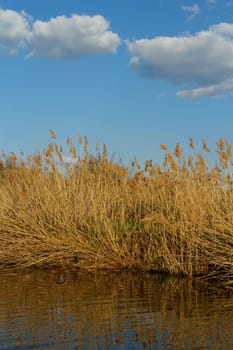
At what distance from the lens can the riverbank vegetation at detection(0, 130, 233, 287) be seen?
7.08 meters

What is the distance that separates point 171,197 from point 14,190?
3513 millimetres

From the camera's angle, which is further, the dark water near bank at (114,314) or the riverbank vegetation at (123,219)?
the riverbank vegetation at (123,219)

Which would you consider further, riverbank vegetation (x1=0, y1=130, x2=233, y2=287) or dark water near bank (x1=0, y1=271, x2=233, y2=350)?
riverbank vegetation (x1=0, y1=130, x2=233, y2=287)

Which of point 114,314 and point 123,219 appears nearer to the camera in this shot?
point 114,314

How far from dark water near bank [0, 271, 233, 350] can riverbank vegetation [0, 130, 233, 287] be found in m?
0.52

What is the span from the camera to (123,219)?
8.02 m

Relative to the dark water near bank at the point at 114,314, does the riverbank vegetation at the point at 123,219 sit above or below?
above

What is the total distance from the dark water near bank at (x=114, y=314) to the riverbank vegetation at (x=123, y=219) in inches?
20.4

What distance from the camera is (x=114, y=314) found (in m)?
5.00

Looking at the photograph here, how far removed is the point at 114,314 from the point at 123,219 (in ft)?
10.2

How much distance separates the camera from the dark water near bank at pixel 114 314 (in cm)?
409

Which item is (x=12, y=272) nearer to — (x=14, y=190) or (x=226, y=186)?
(x=14, y=190)

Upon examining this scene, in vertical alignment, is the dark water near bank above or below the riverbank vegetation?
below

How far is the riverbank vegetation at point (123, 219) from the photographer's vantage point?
708cm
